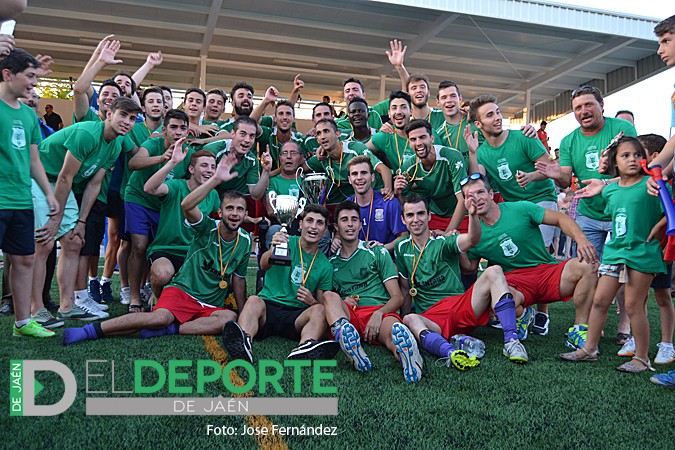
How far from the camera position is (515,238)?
15.6 feet

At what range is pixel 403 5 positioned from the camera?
43.6 ft

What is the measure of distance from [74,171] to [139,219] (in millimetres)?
851

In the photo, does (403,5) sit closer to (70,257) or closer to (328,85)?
(328,85)

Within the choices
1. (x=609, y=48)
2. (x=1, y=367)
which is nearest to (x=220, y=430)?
(x=1, y=367)

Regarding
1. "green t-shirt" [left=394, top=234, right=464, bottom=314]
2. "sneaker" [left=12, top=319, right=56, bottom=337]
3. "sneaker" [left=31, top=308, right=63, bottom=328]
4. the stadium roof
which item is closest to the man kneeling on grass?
"sneaker" [left=12, top=319, right=56, bottom=337]

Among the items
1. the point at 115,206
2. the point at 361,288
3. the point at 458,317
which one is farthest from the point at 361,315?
the point at 115,206

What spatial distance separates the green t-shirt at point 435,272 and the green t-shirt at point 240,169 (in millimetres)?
2210

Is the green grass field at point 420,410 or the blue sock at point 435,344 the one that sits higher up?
the blue sock at point 435,344

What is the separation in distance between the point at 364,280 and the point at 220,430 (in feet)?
7.38

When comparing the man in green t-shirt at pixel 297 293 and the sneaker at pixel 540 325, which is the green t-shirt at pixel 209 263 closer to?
the man in green t-shirt at pixel 297 293

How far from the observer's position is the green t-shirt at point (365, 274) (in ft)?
14.8

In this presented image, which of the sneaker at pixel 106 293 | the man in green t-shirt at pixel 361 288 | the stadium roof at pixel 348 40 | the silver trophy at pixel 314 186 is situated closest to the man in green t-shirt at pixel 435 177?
the silver trophy at pixel 314 186

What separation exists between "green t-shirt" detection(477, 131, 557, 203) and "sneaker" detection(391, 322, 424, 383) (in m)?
2.63

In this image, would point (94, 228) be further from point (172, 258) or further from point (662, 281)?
point (662, 281)
